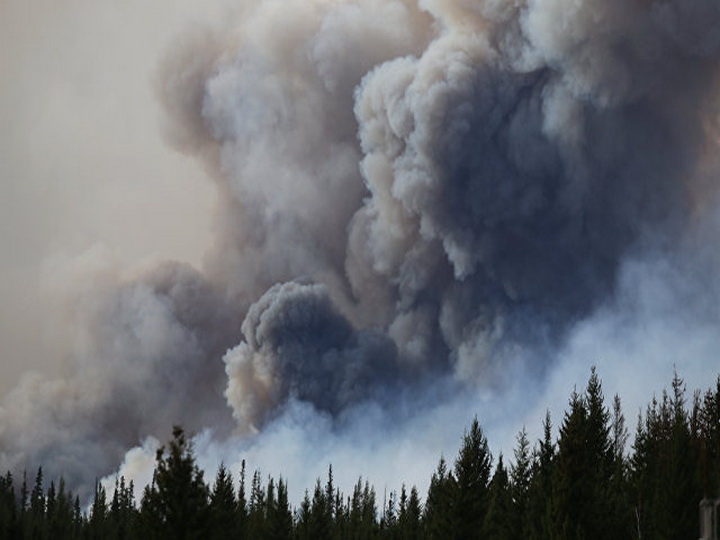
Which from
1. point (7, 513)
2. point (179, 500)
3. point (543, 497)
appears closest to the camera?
point (179, 500)

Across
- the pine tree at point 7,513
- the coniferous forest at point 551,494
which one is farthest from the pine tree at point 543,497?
the pine tree at point 7,513

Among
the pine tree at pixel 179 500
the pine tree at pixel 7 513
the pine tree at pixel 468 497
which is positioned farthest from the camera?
the pine tree at pixel 7 513

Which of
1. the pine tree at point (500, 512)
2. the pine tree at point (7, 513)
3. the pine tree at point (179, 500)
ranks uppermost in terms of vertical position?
the pine tree at point (7, 513)

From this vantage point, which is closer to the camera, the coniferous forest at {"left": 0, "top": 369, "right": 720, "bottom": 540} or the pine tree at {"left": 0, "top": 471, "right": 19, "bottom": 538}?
the coniferous forest at {"left": 0, "top": 369, "right": 720, "bottom": 540}

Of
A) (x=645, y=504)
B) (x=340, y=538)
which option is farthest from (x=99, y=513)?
(x=645, y=504)

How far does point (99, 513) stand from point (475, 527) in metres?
77.0

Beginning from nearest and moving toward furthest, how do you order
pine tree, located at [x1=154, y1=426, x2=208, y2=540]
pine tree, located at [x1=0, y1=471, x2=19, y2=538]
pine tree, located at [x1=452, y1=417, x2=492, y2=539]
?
pine tree, located at [x1=154, y1=426, x2=208, y2=540] → pine tree, located at [x1=452, y1=417, x2=492, y2=539] → pine tree, located at [x1=0, y1=471, x2=19, y2=538]

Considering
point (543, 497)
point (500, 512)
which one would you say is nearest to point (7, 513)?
point (500, 512)

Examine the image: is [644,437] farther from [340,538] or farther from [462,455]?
[340,538]

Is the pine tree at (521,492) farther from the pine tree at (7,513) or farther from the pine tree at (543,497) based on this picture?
the pine tree at (7,513)

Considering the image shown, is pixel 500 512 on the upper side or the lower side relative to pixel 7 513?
lower

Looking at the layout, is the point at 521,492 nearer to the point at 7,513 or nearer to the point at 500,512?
the point at 500,512

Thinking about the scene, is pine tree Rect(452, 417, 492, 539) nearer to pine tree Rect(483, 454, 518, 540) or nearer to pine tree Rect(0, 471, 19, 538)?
pine tree Rect(483, 454, 518, 540)

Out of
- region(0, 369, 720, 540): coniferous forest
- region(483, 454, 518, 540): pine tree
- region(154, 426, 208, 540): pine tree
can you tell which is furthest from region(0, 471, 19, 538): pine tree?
region(154, 426, 208, 540): pine tree
